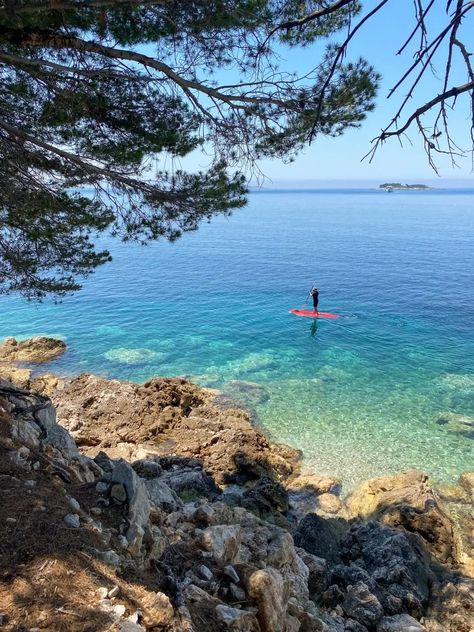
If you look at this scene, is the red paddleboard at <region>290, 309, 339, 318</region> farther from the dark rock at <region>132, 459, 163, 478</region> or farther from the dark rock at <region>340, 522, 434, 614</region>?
the dark rock at <region>340, 522, 434, 614</region>

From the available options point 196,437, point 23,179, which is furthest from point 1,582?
point 196,437

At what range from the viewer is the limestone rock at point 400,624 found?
6871 mm

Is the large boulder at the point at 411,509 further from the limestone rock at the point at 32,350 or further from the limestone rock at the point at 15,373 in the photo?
the limestone rock at the point at 32,350

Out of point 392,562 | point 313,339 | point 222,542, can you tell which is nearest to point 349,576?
point 392,562

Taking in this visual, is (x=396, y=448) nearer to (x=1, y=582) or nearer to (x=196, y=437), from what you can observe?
(x=196, y=437)

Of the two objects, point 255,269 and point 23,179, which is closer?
point 23,179

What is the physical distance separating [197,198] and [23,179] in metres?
3.42

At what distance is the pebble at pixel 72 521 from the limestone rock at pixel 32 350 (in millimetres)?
19662

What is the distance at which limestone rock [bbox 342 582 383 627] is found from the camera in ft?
22.9

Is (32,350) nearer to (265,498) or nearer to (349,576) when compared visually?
(265,498)

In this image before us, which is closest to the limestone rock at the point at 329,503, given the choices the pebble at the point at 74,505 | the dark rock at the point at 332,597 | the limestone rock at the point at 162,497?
the dark rock at the point at 332,597

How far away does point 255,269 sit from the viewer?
42844 mm

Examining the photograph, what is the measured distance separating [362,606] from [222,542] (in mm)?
2908

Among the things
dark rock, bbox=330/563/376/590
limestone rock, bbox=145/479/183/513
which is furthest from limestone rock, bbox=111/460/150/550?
dark rock, bbox=330/563/376/590
